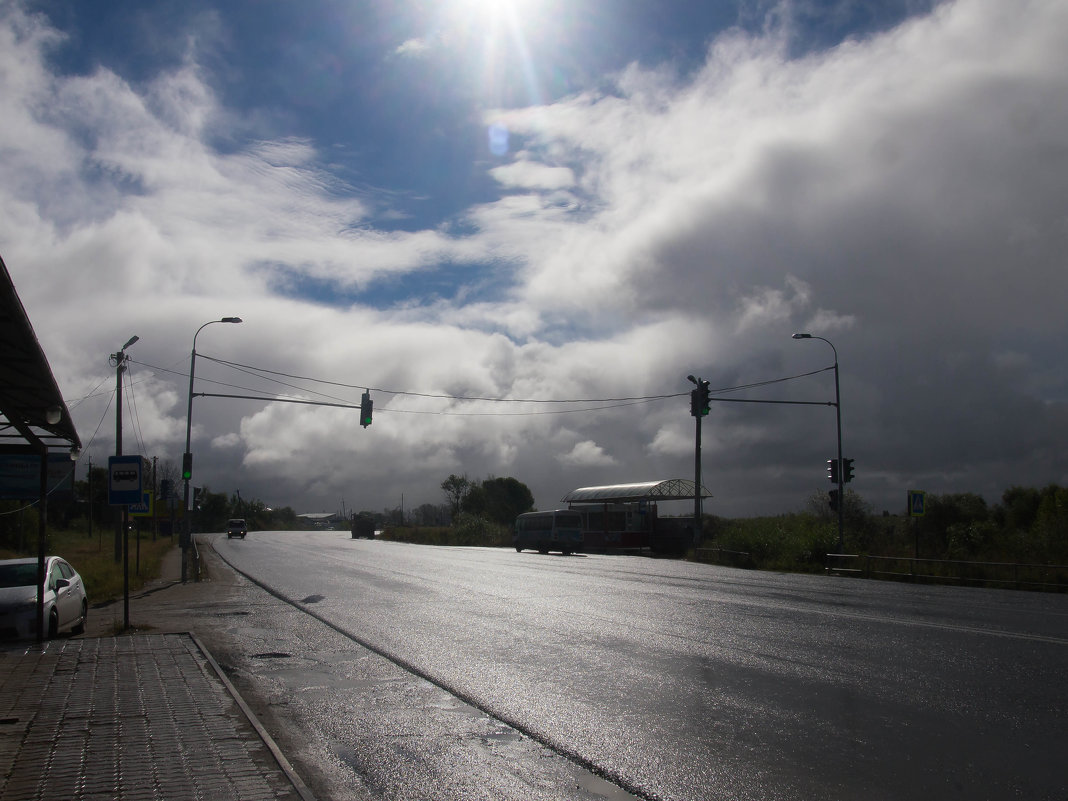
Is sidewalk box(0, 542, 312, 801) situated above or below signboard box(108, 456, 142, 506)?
below

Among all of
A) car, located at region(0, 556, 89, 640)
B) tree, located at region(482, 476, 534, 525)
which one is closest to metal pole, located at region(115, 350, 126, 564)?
car, located at region(0, 556, 89, 640)

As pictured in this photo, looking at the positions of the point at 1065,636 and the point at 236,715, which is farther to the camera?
the point at 1065,636

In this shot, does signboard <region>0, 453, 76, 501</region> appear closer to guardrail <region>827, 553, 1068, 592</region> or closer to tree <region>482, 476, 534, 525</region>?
guardrail <region>827, 553, 1068, 592</region>

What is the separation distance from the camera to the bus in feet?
154

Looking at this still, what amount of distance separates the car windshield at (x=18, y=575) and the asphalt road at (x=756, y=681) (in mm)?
4758

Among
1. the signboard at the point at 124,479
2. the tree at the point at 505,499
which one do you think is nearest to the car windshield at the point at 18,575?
the signboard at the point at 124,479

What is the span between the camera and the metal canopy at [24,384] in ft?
25.0

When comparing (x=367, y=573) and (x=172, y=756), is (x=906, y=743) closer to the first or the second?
(x=172, y=756)

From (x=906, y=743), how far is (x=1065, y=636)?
783 cm

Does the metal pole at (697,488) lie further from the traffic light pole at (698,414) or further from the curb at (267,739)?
the curb at (267,739)

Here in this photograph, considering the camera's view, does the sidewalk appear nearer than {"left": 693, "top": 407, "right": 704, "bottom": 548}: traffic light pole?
Yes

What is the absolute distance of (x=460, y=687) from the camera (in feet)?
29.7

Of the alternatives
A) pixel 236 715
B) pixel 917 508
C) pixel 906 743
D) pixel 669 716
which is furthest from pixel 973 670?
pixel 917 508

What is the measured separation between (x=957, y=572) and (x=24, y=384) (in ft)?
80.7
